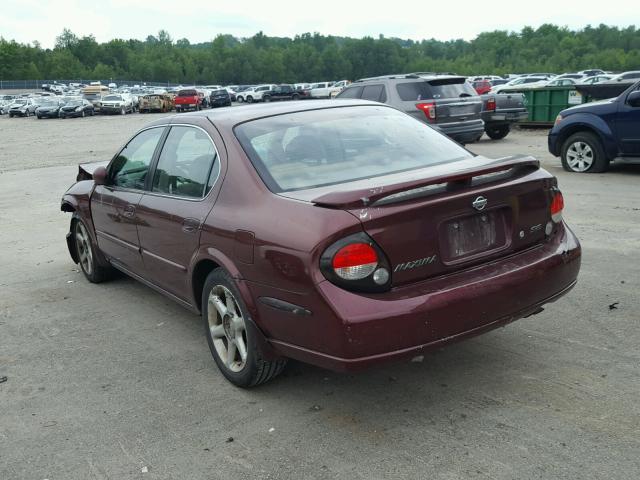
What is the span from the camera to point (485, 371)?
13.2ft

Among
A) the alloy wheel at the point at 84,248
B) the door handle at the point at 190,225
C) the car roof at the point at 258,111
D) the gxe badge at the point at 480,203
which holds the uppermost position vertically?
the car roof at the point at 258,111

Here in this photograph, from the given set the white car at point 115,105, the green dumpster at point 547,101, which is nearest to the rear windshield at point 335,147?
the green dumpster at point 547,101

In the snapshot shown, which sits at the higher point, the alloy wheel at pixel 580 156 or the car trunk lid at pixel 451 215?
the car trunk lid at pixel 451 215

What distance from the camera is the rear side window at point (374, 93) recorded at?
47.9 feet

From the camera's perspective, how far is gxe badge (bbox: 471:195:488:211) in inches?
138

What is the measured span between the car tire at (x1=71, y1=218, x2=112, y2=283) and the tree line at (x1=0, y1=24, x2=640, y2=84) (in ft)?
438

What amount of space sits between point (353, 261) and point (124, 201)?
2.67 meters

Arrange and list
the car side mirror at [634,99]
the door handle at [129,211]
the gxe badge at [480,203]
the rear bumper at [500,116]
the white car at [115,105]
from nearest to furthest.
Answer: the gxe badge at [480,203] < the door handle at [129,211] < the car side mirror at [634,99] < the rear bumper at [500,116] < the white car at [115,105]

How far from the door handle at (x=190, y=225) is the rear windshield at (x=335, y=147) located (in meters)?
0.55

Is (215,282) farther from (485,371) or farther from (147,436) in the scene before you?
(485,371)

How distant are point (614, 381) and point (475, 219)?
1.24m

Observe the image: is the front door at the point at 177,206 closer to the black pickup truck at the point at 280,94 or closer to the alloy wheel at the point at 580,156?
the alloy wheel at the point at 580,156

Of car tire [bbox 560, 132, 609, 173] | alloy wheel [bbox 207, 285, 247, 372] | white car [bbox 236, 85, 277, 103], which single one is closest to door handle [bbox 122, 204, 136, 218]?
alloy wheel [bbox 207, 285, 247, 372]

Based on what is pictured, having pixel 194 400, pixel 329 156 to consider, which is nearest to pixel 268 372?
pixel 194 400
